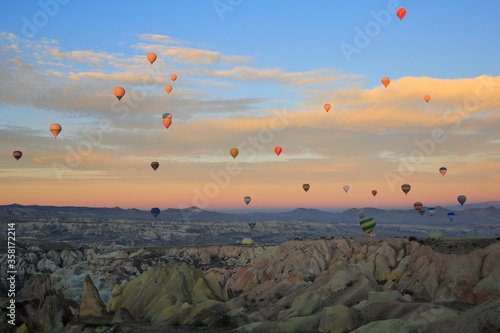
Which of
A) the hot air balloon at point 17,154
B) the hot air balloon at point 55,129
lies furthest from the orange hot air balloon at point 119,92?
the hot air balloon at point 17,154

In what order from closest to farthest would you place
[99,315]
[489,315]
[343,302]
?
[489,315] → [343,302] → [99,315]

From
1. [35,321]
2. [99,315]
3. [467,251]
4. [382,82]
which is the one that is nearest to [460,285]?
[467,251]

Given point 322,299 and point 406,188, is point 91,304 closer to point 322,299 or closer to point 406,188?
point 322,299

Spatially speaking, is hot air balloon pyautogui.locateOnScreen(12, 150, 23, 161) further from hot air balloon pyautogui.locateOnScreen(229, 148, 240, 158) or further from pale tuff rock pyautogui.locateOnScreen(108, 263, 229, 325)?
pale tuff rock pyautogui.locateOnScreen(108, 263, 229, 325)

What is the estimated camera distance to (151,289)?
193ft

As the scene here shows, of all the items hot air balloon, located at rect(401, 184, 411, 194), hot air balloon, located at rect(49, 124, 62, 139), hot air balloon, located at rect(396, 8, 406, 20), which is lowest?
hot air balloon, located at rect(401, 184, 411, 194)

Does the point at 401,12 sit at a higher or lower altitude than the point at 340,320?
higher

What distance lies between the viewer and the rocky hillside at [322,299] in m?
36.7

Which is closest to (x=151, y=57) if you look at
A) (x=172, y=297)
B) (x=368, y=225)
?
(x=368, y=225)

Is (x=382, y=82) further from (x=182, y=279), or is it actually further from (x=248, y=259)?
(x=182, y=279)

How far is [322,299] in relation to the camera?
150 ft

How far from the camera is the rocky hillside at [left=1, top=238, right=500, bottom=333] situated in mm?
36688

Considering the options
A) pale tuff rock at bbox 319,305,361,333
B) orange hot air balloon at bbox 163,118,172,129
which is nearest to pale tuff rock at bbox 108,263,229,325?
pale tuff rock at bbox 319,305,361,333

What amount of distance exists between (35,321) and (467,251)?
1841 inches
